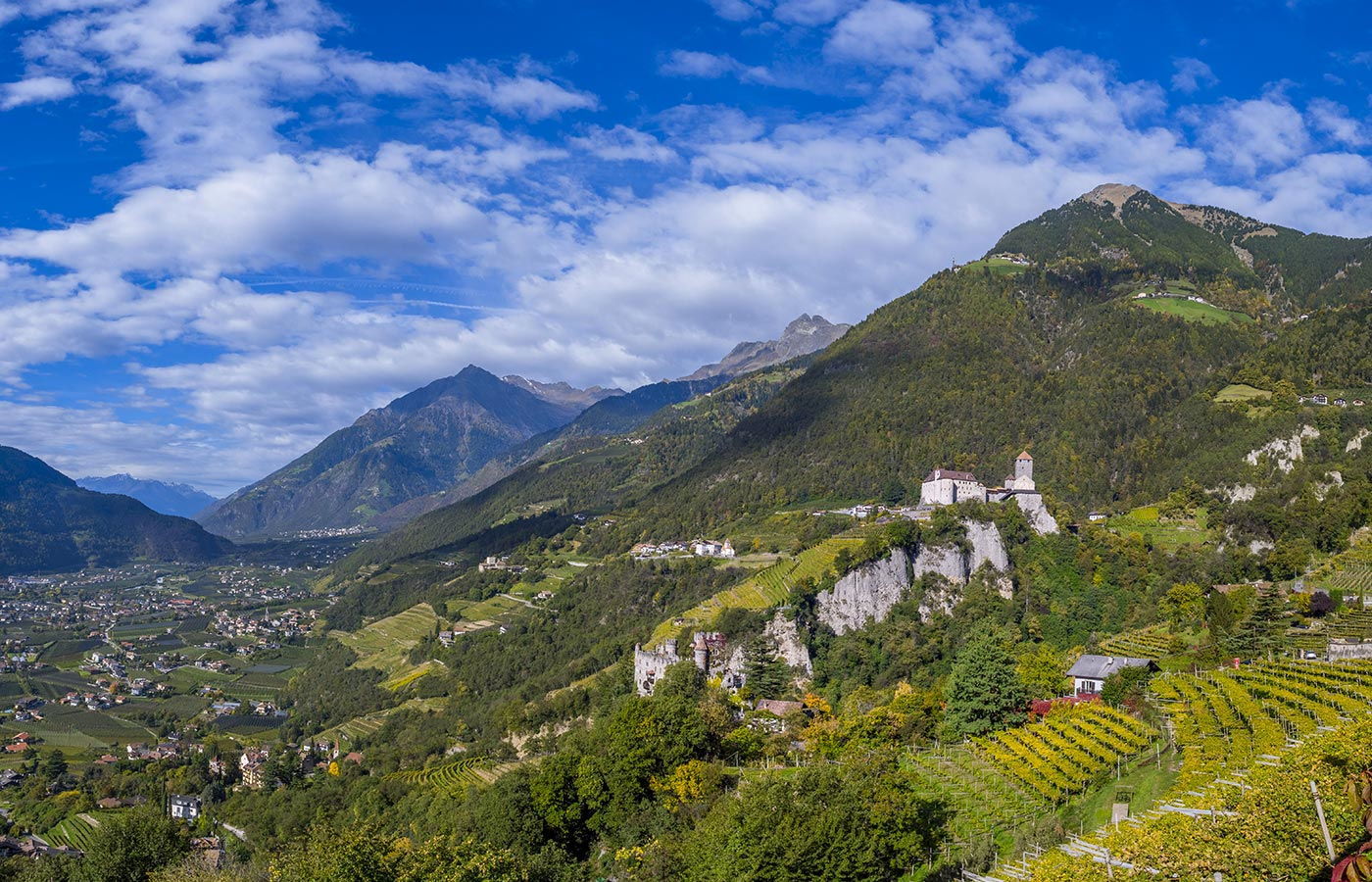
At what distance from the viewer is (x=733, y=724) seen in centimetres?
4550

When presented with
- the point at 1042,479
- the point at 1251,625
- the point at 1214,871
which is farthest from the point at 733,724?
the point at 1042,479

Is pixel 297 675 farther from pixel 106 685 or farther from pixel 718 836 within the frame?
pixel 718 836

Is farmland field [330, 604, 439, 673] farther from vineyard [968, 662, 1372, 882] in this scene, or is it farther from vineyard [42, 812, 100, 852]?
vineyard [968, 662, 1372, 882]

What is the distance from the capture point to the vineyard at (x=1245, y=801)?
615 inches

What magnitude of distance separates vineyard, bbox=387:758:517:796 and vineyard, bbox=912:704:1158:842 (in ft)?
87.3

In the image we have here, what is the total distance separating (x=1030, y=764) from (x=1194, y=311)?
11042 centimetres

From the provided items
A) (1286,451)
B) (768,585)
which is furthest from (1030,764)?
(1286,451)

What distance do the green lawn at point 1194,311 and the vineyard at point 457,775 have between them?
348 feet

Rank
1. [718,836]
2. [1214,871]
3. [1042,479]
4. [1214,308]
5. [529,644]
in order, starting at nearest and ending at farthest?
[1214,871] → [718,836] → [529,644] → [1042,479] → [1214,308]

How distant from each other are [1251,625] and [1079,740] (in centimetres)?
1785

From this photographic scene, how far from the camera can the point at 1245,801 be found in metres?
18.0

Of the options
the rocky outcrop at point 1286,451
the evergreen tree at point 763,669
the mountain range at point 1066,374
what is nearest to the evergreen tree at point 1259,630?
the mountain range at point 1066,374

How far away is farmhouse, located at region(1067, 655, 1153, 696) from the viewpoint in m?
44.4

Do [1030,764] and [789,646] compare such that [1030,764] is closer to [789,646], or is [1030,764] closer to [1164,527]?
[789,646]
